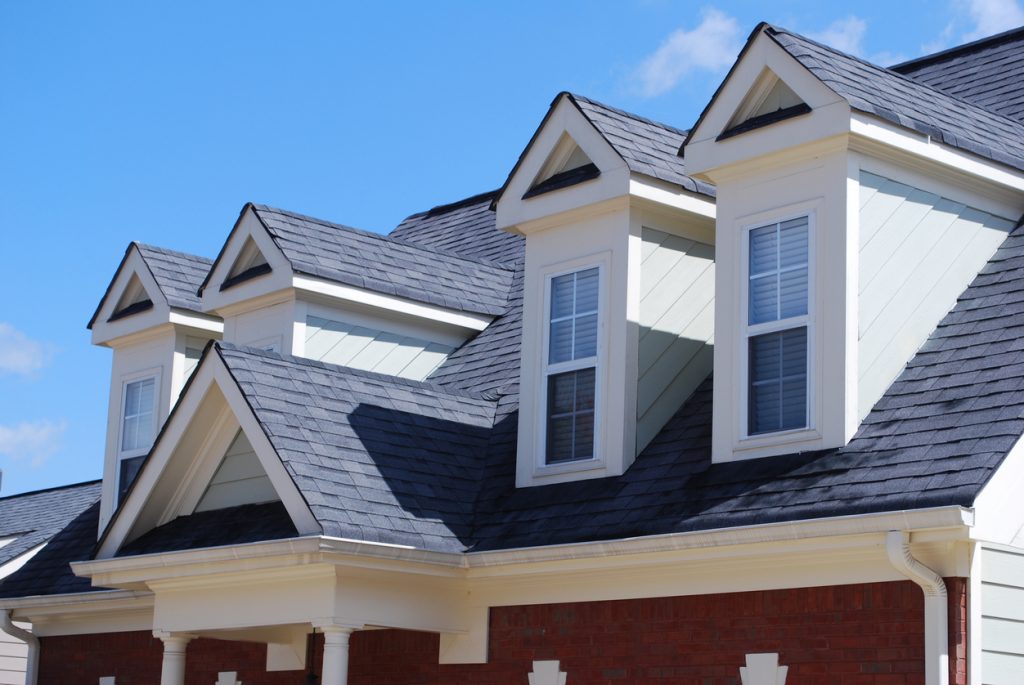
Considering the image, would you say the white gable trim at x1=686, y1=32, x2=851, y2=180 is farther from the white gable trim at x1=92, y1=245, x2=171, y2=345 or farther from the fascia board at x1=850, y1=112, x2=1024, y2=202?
the white gable trim at x1=92, y1=245, x2=171, y2=345

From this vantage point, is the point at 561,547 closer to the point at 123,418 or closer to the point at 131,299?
the point at 123,418

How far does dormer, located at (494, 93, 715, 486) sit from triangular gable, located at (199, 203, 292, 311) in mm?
2941

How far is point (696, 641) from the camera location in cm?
988

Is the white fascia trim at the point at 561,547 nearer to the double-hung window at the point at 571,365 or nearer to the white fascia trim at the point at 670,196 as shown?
the double-hung window at the point at 571,365

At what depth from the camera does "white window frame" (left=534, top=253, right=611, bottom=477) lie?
11555 millimetres

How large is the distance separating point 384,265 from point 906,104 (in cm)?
590

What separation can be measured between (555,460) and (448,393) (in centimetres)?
176

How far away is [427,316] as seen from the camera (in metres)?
15.0

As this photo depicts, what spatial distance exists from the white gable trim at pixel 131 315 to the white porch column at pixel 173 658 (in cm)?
438

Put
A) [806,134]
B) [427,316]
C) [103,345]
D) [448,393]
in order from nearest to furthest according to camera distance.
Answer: [806,134]
[448,393]
[427,316]
[103,345]

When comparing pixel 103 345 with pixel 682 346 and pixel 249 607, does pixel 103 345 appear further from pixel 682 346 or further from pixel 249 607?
pixel 682 346

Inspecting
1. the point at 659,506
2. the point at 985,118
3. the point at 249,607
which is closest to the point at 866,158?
the point at 985,118

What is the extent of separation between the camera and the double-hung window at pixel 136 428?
1584cm

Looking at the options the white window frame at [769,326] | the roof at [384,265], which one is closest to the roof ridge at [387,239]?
the roof at [384,265]
